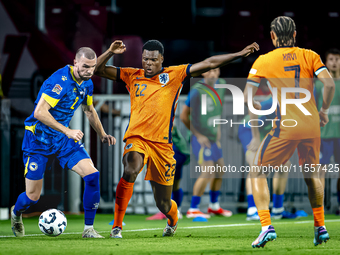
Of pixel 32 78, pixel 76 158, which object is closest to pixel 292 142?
pixel 76 158

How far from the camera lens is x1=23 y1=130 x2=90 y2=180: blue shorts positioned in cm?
544

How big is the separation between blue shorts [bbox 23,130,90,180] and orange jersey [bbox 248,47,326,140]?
1.87 m

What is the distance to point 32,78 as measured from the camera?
9266mm

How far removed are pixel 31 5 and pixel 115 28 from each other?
5.15ft

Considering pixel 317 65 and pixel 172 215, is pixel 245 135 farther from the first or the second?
pixel 317 65

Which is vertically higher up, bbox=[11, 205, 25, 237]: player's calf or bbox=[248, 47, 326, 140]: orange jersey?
bbox=[248, 47, 326, 140]: orange jersey

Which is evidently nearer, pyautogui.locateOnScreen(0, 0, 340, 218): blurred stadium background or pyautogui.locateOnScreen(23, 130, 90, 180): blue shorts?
pyautogui.locateOnScreen(23, 130, 90, 180): blue shorts

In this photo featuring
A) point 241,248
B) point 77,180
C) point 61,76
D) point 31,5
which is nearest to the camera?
point 241,248

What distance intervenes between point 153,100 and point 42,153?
122 centimetres

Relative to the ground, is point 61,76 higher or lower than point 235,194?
higher

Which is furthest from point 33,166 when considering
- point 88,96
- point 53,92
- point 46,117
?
point 88,96

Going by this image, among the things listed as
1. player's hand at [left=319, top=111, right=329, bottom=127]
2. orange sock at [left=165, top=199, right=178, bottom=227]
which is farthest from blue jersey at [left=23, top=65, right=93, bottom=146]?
player's hand at [left=319, top=111, right=329, bottom=127]

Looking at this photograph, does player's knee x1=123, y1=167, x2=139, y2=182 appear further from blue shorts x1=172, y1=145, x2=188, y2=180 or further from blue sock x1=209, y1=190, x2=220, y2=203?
blue sock x1=209, y1=190, x2=220, y2=203

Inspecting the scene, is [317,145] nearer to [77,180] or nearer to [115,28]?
[77,180]
